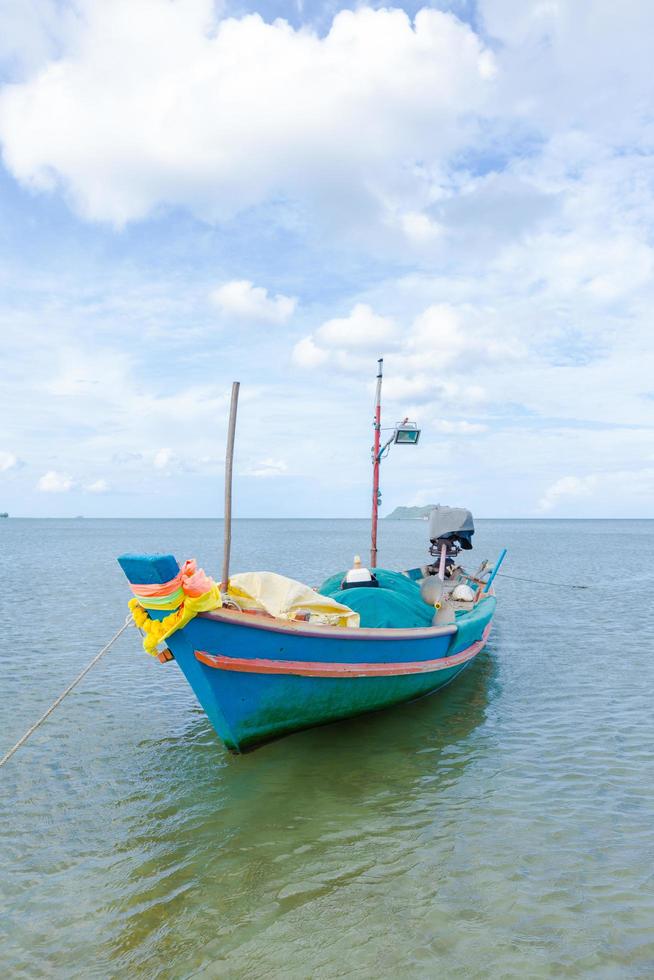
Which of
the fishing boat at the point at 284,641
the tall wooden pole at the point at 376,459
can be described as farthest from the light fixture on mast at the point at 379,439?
the fishing boat at the point at 284,641

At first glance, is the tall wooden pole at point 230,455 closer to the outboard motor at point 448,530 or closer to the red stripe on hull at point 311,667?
the red stripe on hull at point 311,667

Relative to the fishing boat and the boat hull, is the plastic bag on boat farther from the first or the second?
the boat hull

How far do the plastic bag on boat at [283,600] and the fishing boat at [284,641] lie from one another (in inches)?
0.6

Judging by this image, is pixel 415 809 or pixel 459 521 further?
pixel 459 521

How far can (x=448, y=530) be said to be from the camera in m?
16.8

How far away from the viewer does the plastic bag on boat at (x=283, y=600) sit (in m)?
8.63

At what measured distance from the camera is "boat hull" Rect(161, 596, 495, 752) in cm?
734

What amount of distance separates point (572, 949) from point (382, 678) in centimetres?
452

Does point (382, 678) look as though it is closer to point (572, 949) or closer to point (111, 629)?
point (572, 949)

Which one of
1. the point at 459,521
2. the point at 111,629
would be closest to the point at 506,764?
the point at 459,521

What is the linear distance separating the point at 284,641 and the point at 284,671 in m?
0.40

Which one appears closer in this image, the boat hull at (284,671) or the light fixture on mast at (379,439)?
the boat hull at (284,671)

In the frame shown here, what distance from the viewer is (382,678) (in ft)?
30.5

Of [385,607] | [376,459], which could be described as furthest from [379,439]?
[385,607]
